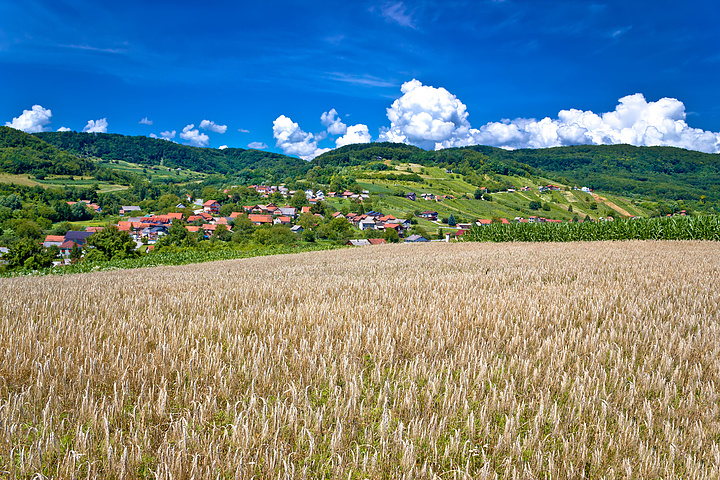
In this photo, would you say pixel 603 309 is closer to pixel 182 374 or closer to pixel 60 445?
pixel 182 374

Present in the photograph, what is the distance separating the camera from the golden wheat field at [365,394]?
197 cm

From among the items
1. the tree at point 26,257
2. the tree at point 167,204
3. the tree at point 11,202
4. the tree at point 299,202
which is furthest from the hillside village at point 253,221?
the tree at point 26,257

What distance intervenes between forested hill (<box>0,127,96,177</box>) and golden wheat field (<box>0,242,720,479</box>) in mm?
217392

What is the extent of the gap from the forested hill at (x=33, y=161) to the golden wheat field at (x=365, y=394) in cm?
21739

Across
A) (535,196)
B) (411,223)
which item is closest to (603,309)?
(411,223)

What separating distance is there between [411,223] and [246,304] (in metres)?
113

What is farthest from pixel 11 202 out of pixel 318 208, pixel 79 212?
pixel 318 208

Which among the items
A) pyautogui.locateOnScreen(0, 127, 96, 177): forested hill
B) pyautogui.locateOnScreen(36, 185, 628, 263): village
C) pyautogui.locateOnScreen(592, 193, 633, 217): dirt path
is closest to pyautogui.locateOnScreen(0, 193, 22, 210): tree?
pyautogui.locateOnScreen(36, 185, 628, 263): village

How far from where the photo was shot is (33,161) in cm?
17275

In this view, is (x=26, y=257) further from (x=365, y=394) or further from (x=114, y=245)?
(x=365, y=394)

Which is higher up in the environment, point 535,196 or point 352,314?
point 535,196

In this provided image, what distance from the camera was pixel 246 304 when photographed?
20.4ft

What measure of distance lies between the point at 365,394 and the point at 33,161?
233466 mm

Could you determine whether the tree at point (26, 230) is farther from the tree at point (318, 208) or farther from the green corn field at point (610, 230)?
the green corn field at point (610, 230)
